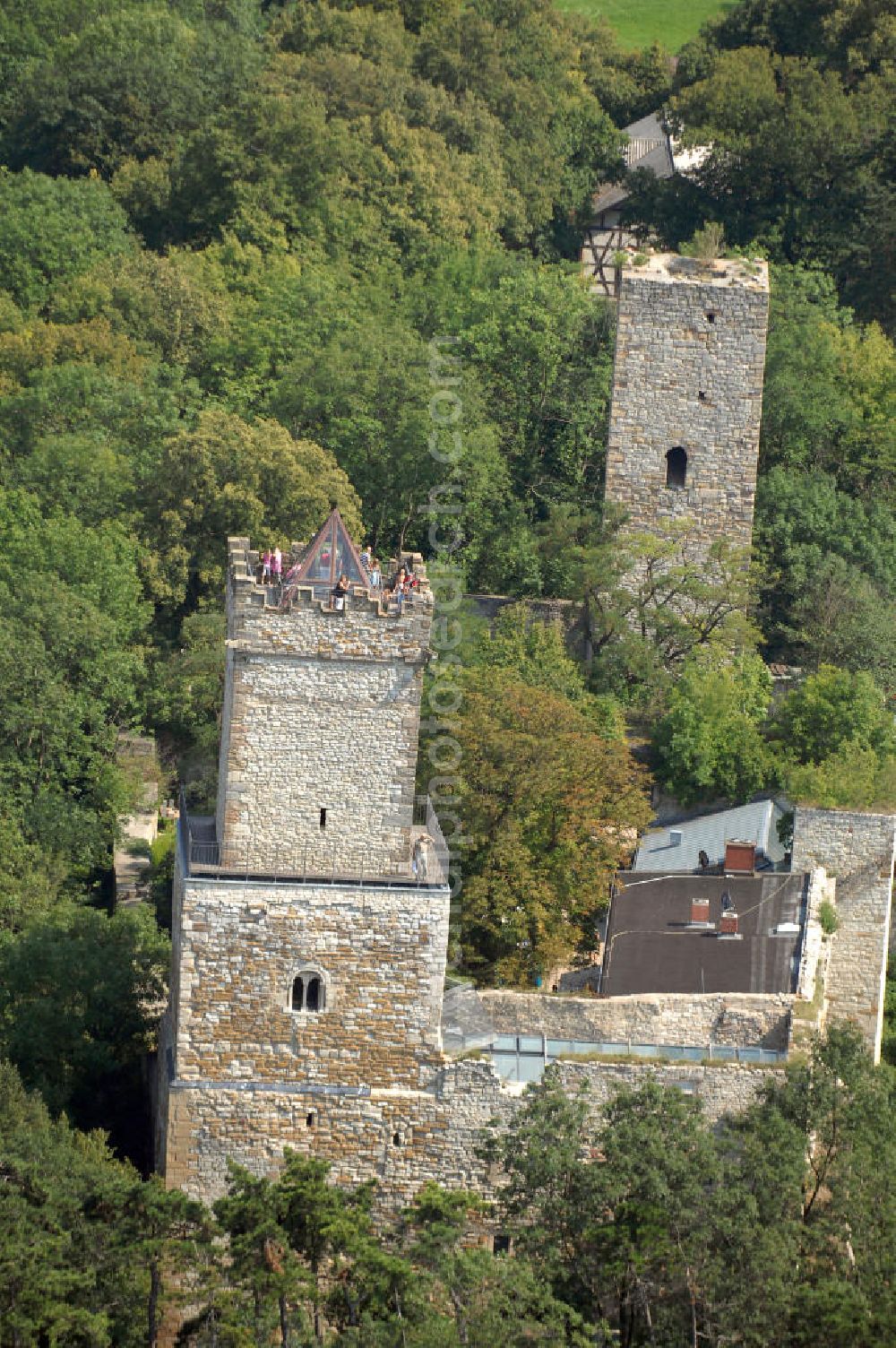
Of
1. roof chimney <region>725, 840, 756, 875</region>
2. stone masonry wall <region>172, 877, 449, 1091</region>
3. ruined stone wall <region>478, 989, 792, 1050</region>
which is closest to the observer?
stone masonry wall <region>172, 877, 449, 1091</region>

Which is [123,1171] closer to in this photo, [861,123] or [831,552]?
[831,552]

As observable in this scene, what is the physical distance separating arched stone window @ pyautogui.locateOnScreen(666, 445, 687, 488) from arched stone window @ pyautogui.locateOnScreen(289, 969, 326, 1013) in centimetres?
1908

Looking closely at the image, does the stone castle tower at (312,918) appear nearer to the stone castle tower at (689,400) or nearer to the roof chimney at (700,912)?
the roof chimney at (700,912)

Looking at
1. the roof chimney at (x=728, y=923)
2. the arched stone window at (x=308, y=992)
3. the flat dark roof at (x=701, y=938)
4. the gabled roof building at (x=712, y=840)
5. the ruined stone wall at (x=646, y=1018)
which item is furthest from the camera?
the gabled roof building at (x=712, y=840)

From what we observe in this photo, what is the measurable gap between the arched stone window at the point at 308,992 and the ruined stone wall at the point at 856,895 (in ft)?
31.7

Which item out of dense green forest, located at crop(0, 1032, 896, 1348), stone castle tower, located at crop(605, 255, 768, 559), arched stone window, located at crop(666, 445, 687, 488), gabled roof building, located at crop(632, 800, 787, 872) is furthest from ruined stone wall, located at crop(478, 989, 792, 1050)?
arched stone window, located at crop(666, 445, 687, 488)

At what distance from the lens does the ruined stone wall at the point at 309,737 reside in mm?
45281

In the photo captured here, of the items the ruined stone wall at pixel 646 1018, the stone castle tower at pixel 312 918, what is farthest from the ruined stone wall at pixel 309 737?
the ruined stone wall at pixel 646 1018

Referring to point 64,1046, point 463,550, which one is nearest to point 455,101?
point 463,550

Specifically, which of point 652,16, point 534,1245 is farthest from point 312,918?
point 652,16

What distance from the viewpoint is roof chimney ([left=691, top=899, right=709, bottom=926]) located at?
5150 centimetres

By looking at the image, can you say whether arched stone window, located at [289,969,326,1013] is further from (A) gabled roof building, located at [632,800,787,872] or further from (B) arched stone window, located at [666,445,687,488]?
(B) arched stone window, located at [666,445,687,488]

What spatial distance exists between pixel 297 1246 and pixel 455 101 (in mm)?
43195

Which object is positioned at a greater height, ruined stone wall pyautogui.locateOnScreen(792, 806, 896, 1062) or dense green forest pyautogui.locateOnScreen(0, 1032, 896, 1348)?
ruined stone wall pyautogui.locateOnScreen(792, 806, 896, 1062)
